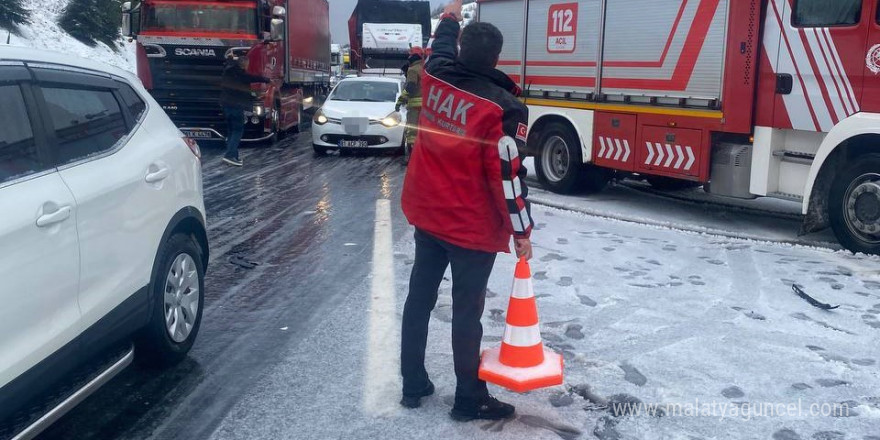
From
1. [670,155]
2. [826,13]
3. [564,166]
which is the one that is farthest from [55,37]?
[826,13]

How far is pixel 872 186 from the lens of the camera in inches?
293

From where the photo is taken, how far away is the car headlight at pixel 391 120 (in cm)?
1509

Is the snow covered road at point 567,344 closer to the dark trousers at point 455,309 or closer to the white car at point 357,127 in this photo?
the dark trousers at point 455,309

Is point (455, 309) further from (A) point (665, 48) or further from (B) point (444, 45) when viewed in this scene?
(A) point (665, 48)

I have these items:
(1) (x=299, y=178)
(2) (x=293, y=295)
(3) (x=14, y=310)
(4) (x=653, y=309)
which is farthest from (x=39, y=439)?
(1) (x=299, y=178)

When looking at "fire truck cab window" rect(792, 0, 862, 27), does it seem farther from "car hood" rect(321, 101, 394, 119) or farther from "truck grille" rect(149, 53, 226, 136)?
"truck grille" rect(149, 53, 226, 136)

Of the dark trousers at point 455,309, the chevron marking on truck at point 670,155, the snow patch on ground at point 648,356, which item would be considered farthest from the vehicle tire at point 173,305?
the chevron marking on truck at point 670,155

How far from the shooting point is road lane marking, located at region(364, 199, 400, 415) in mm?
4242

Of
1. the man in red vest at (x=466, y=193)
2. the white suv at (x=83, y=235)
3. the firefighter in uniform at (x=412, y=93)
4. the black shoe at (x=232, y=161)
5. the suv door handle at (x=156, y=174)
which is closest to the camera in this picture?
the white suv at (x=83, y=235)

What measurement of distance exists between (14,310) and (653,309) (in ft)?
13.3

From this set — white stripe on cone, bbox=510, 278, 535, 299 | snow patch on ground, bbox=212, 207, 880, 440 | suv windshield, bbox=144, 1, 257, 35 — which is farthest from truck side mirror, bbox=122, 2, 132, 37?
white stripe on cone, bbox=510, 278, 535, 299

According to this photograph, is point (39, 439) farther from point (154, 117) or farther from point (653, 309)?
point (653, 309)

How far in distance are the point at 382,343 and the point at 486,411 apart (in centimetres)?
121

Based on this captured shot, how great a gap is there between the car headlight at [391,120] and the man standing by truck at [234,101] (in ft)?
7.86
